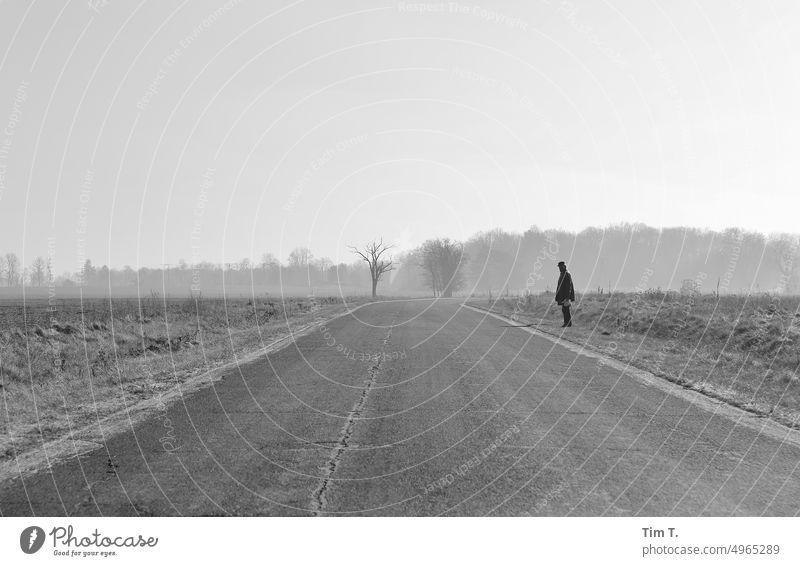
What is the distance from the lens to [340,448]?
5.67 metres

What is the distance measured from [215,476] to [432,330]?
1431 centimetres

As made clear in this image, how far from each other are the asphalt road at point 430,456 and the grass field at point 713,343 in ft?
3.51

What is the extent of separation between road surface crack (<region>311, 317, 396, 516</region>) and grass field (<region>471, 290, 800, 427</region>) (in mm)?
5327

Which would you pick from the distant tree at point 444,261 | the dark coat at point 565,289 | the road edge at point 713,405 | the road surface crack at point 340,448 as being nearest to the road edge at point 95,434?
the road surface crack at point 340,448

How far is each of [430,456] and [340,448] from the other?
929mm

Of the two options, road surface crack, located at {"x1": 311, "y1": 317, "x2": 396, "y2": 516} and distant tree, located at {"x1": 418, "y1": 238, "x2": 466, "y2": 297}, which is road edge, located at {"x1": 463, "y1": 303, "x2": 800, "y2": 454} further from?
distant tree, located at {"x1": 418, "y1": 238, "x2": 466, "y2": 297}

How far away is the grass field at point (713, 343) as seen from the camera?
9312mm

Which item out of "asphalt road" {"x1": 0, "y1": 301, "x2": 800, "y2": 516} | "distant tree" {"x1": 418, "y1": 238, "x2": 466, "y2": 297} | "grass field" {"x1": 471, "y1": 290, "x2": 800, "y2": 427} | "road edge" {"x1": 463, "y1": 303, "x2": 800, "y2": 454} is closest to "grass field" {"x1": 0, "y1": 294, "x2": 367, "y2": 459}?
"asphalt road" {"x1": 0, "y1": 301, "x2": 800, "y2": 516}

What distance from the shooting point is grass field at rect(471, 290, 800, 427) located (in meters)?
9.31

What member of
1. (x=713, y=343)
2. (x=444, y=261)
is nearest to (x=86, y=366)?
(x=713, y=343)

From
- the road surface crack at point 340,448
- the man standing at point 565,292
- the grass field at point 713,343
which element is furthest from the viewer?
the man standing at point 565,292

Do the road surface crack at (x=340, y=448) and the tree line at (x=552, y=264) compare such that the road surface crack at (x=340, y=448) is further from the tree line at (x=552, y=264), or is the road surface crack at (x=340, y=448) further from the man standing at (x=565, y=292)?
the tree line at (x=552, y=264)

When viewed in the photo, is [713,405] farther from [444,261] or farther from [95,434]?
[444,261]

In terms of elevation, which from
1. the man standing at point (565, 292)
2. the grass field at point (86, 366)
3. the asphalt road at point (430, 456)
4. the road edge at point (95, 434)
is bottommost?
the grass field at point (86, 366)
